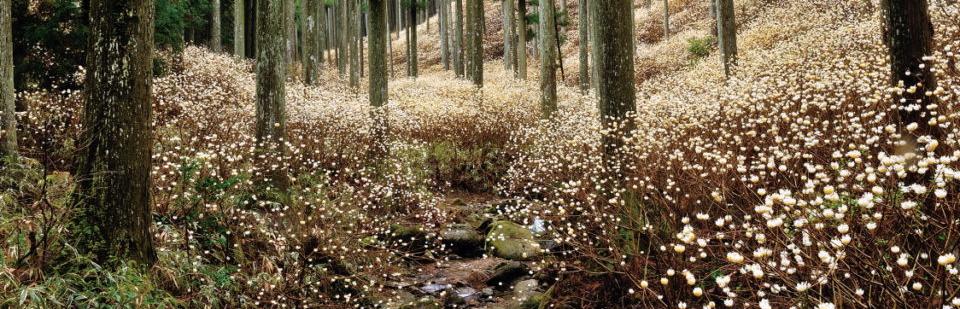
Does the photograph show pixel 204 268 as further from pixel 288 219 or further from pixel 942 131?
pixel 942 131

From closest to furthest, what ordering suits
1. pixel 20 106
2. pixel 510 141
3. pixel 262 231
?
pixel 262 231
pixel 20 106
pixel 510 141

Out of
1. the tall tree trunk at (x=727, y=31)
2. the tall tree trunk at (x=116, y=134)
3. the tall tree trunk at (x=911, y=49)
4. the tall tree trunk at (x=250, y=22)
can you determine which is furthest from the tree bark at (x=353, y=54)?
the tall tree trunk at (x=911, y=49)

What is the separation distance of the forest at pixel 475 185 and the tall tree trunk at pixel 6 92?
37 millimetres

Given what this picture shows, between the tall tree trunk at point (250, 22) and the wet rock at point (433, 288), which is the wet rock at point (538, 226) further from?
the tall tree trunk at point (250, 22)

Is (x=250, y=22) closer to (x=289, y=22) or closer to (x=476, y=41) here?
(x=289, y=22)

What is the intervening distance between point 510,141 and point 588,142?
3688 millimetres

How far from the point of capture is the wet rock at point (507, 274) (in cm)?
603

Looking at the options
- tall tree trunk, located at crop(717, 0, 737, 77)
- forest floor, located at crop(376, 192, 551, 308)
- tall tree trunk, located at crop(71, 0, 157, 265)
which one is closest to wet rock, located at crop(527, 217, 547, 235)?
forest floor, located at crop(376, 192, 551, 308)

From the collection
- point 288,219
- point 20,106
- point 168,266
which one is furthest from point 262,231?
point 20,106

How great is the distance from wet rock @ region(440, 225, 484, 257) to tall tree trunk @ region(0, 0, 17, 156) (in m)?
4.99

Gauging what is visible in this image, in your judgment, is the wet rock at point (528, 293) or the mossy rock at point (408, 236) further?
the mossy rock at point (408, 236)

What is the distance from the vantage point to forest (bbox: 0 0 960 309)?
3.11m

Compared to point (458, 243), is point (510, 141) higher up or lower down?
higher up

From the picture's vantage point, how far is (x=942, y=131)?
13.9 feet
